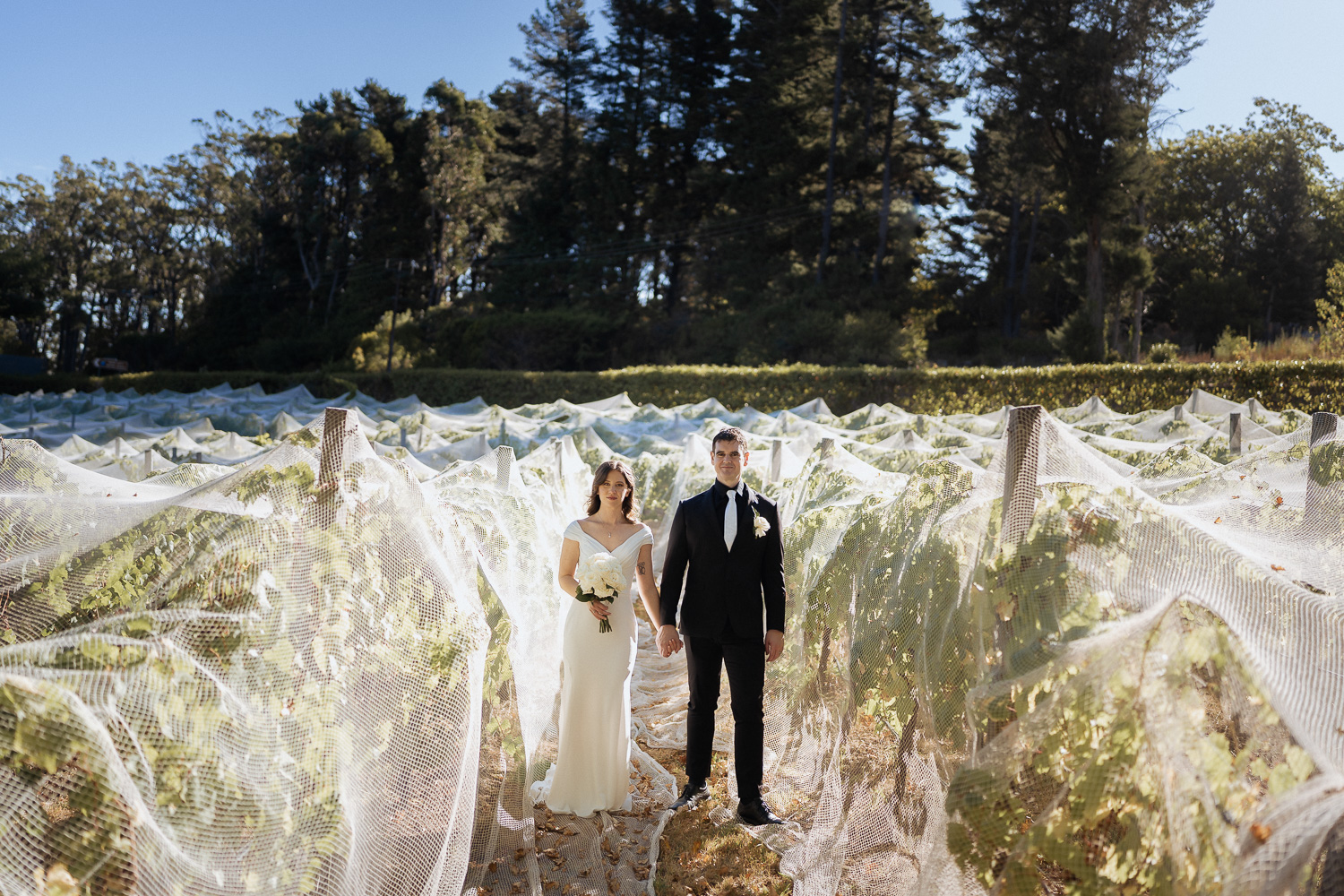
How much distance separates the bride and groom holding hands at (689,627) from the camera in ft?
12.1

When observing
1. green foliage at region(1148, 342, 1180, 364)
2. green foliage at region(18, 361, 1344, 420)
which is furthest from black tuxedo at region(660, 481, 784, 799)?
green foliage at region(1148, 342, 1180, 364)

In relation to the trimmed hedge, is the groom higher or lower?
lower

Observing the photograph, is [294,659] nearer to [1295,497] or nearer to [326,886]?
[326,886]


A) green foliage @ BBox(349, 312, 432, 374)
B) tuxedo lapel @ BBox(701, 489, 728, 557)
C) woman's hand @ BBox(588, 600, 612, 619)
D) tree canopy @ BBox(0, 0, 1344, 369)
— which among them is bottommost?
woman's hand @ BBox(588, 600, 612, 619)

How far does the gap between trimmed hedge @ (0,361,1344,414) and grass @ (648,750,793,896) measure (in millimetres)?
14232

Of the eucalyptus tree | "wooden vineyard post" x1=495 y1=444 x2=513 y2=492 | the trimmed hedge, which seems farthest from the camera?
the eucalyptus tree

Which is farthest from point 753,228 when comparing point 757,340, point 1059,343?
point 1059,343

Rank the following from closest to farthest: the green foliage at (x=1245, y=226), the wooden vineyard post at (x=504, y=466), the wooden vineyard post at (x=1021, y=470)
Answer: the wooden vineyard post at (x=1021, y=470) < the wooden vineyard post at (x=504, y=466) < the green foliage at (x=1245, y=226)

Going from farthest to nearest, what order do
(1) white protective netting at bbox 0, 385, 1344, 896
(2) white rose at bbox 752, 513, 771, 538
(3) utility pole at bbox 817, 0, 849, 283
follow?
1. (3) utility pole at bbox 817, 0, 849, 283
2. (2) white rose at bbox 752, 513, 771, 538
3. (1) white protective netting at bbox 0, 385, 1344, 896

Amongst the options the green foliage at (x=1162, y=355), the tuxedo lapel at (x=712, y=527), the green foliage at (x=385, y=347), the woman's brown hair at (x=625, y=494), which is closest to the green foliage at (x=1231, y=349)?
the green foliage at (x=1162, y=355)

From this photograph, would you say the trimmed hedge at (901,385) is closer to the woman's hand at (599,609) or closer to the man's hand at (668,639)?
the man's hand at (668,639)

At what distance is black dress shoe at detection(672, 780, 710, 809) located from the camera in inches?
152

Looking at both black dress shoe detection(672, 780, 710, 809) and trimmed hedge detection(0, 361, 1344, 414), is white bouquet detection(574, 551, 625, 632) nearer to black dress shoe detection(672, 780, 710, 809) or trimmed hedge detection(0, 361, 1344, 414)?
black dress shoe detection(672, 780, 710, 809)

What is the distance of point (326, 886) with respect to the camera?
7.68 ft
